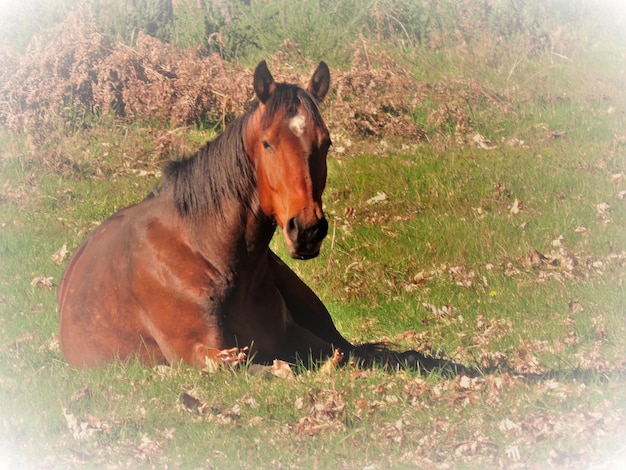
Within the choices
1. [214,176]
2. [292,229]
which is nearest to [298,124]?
[292,229]

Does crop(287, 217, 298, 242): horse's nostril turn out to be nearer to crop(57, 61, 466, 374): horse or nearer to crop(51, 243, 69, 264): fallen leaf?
crop(57, 61, 466, 374): horse

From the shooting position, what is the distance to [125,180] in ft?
40.4

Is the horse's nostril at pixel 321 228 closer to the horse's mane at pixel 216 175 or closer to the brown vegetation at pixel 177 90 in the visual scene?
the horse's mane at pixel 216 175

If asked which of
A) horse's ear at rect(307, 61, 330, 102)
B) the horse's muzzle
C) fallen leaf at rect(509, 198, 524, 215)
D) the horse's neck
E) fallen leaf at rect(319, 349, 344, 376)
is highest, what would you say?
horse's ear at rect(307, 61, 330, 102)

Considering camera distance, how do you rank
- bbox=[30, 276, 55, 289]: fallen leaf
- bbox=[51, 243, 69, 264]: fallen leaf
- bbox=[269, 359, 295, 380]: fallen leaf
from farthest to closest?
bbox=[51, 243, 69, 264]: fallen leaf → bbox=[30, 276, 55, 289]: fallen leaf → bbox=[269, 359, 295, 380]: fallen leaf

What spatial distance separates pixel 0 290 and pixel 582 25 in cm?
1138

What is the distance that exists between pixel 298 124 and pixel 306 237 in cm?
75

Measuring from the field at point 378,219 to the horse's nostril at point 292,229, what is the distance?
1035mm

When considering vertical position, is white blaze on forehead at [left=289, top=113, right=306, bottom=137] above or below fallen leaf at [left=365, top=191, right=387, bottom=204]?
above

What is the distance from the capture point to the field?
580 cm

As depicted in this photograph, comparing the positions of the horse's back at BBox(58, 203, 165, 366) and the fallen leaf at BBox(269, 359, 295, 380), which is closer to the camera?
the fallen leaf at BBox(269, 359, 295, 380)

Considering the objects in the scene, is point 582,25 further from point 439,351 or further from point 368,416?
point 368,416

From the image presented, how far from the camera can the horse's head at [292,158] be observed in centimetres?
593

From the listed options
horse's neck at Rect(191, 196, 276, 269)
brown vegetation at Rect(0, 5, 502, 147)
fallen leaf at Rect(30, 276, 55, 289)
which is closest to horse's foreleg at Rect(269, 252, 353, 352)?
horse's neck at Rect(191, 196, 276, 269)
